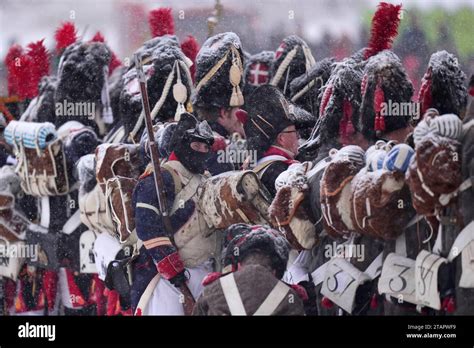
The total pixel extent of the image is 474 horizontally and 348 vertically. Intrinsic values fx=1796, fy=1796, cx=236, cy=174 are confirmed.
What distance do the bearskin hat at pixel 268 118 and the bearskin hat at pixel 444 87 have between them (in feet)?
2.93

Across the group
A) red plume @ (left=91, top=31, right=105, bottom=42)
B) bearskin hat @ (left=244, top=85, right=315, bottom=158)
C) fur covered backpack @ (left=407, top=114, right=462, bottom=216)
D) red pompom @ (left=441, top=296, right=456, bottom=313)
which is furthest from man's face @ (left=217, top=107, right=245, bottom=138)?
red pompom @ (left=441, top=296, right=456, bottom=313)

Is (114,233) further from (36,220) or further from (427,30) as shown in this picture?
(427,30)

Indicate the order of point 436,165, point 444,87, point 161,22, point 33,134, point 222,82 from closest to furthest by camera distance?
1. point 436,165
2. point 444,87
3. point 222,82
4. point 161,22
5. point 33,134

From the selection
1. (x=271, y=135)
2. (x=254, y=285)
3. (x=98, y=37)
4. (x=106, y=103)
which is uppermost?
(x=98, y=37)

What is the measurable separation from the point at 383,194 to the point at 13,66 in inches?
126

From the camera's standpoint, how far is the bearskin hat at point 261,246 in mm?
9086

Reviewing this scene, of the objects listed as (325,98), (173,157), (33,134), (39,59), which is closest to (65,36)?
(39,59)

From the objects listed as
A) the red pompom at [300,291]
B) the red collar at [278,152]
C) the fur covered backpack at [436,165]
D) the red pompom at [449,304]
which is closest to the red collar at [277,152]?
the red collar at [278,152]

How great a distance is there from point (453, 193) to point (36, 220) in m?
3.55

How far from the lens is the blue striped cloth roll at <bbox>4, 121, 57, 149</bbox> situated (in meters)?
10.7

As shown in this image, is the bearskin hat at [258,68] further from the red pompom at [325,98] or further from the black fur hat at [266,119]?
the red pompom at [325,98]

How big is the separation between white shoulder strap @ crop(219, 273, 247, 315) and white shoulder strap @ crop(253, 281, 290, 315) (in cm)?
10

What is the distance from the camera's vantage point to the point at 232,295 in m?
8.91

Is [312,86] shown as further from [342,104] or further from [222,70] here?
[342,104]
